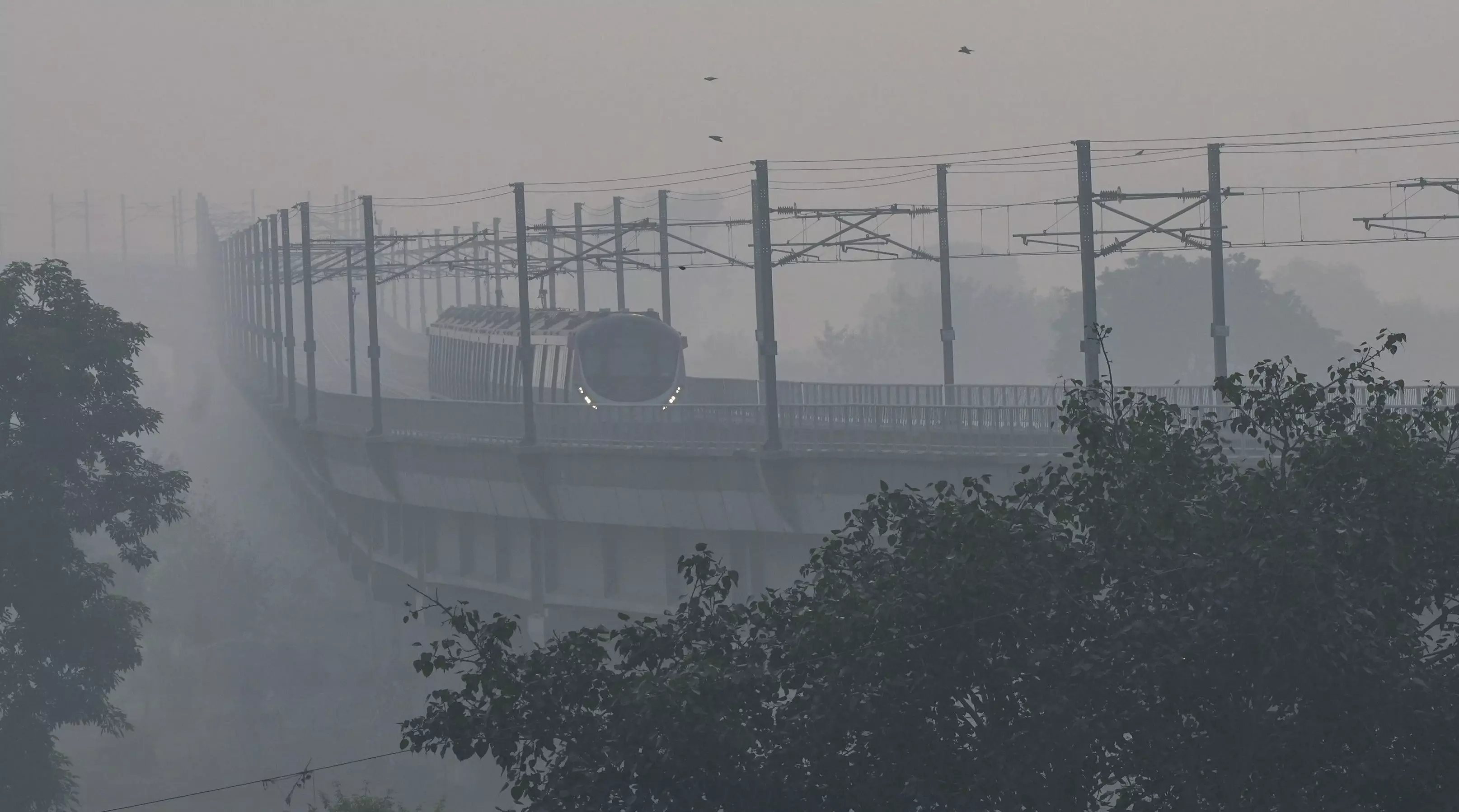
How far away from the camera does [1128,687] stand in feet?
35.8

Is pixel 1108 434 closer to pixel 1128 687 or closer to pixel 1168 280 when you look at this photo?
pixel 1128 687

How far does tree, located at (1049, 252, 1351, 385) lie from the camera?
107750mm

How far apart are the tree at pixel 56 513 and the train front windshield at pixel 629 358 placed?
16454mm

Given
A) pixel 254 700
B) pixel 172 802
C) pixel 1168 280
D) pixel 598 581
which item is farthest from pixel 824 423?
pixel 1168 280

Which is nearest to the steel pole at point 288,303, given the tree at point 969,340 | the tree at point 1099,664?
the tree at point 1099,664

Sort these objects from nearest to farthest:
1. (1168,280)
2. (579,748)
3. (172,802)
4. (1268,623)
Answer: (1268,623), (579,748), (172,802), (1168,280)

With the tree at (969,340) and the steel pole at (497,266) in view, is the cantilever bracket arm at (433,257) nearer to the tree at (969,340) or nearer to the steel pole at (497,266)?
the steel pole at (497,266)

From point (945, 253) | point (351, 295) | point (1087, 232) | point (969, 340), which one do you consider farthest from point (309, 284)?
point (969, 340)

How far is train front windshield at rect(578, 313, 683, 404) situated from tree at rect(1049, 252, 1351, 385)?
66.2m

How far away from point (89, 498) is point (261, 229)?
54672mm

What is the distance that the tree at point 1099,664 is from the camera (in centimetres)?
1074

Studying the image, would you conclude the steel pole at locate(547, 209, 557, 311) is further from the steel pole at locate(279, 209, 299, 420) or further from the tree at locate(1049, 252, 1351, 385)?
the tree at locate(1049, 252, 1351, 385)

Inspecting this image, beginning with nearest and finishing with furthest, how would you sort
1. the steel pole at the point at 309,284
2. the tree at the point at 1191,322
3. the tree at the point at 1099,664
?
the tree at the point at 1099,664
the steel pole at the point at 309,284
the tree at the point at 1191,322

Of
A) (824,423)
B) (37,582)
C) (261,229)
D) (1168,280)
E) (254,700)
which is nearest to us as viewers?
(37,582)
